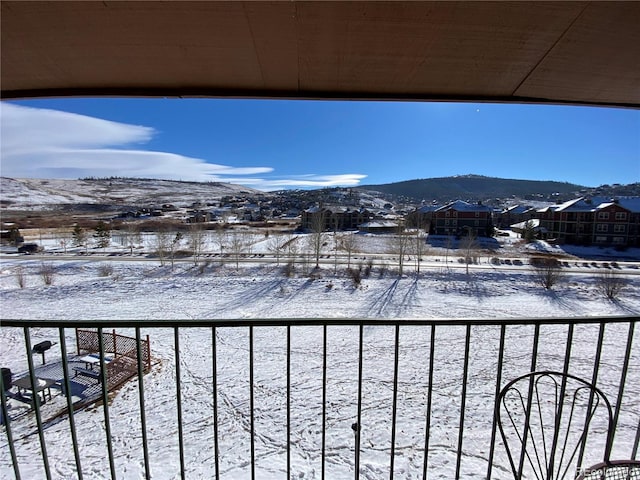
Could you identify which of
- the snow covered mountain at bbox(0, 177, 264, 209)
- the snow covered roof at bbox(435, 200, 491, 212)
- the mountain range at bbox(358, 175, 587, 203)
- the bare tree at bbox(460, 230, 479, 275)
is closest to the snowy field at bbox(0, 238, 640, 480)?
the bare tree at bbox(460, 230, 479, 275)

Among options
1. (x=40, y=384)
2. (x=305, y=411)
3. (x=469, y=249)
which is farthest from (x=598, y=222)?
(x=40, y=384)

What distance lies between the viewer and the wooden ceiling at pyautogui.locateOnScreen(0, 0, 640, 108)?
1101 mm

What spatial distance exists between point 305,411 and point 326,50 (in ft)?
16.3

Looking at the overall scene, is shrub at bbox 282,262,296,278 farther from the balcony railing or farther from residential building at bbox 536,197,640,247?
residential building at bbox 536,197,640,247

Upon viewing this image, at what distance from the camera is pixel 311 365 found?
21.7 feet

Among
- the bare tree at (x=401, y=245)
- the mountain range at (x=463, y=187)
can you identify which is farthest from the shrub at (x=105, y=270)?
the mountain range at (x=463, y=187)

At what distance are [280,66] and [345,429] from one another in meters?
4.59

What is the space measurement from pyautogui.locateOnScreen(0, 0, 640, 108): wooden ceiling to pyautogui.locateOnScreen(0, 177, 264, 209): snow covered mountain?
50810mm

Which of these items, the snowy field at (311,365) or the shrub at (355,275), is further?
the shrub at (355,275)

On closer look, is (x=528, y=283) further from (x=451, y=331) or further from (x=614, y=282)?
(x=451, y=331)

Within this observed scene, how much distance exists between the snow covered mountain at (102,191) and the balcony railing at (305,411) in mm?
47085

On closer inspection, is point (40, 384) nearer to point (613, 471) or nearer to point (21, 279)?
point (613, 471)

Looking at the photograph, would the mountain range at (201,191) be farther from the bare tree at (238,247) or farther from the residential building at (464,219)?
the bare tree at (238,247)

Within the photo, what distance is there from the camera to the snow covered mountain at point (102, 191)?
46.9 m
